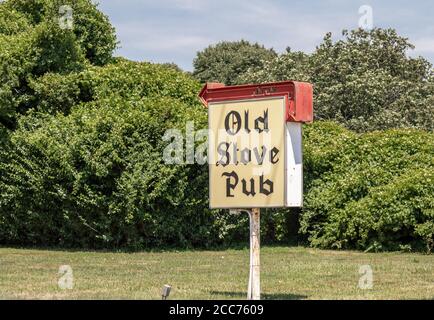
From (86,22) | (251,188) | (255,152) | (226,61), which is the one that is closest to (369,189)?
(86,22)

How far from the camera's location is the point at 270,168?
11180mm

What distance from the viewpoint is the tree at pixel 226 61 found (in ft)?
198

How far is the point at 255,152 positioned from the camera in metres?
11.3

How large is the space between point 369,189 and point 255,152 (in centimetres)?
1166

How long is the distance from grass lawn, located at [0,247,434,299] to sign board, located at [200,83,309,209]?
1.64 metres

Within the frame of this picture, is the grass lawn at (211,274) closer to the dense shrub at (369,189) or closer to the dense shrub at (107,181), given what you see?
the dense shrub at (369,189)

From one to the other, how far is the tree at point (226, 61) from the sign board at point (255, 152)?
47.6 meters

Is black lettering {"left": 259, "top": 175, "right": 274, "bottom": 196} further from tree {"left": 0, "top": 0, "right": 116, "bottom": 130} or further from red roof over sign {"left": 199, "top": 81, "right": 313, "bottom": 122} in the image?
tree {"left": 0, "top": 0, "right": 116, "bottom": 130}

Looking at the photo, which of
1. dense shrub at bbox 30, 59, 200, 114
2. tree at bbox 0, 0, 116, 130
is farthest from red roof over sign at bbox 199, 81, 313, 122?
tree at bbox 0, 0, 116, 130

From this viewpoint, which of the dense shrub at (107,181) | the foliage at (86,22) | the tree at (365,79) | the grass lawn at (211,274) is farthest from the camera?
the tree at (365,79)

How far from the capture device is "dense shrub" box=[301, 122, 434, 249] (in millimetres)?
21328

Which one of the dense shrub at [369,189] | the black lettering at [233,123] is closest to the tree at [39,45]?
the dense shrub at [369,189]

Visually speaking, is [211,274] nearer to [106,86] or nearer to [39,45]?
[106,86]

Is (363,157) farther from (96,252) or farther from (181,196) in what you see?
(96,252)
